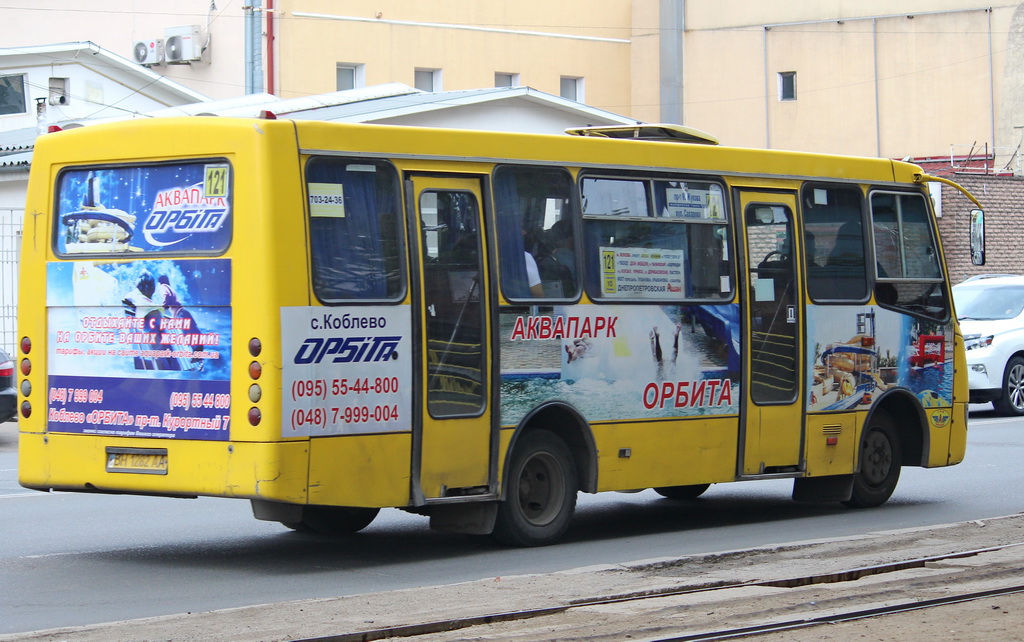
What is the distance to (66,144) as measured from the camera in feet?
32.2

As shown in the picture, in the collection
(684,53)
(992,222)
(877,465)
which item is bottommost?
(877,465)

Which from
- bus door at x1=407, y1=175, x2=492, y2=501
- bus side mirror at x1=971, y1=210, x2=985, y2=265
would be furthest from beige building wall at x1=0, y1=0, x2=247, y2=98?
bus door at x1=407, y1=175, x2=492, y2=501

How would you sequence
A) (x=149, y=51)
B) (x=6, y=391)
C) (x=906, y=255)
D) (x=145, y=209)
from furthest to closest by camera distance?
1. (x=149, y=51)
2. (x=6, y=391)
3. (x=906, y=255)
4. (x=145, y=209)

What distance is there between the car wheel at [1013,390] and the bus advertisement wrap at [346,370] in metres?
14.3

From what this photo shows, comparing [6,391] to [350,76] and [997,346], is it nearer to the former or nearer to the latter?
[997,346]

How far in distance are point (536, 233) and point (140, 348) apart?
2.62 m

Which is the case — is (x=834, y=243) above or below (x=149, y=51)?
below

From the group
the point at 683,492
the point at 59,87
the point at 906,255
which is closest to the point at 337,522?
the point at 683,492

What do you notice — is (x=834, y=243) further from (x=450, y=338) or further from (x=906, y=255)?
(x=450, y=338)

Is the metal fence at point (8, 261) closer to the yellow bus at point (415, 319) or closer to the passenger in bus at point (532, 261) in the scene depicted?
the yellow bus at point (415, 319)

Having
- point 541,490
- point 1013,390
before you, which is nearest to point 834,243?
point 541,490

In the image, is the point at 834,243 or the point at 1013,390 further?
the point at 1013,390

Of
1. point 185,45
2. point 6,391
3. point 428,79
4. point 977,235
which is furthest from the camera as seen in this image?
point 428,79

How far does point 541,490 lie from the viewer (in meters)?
10.5
